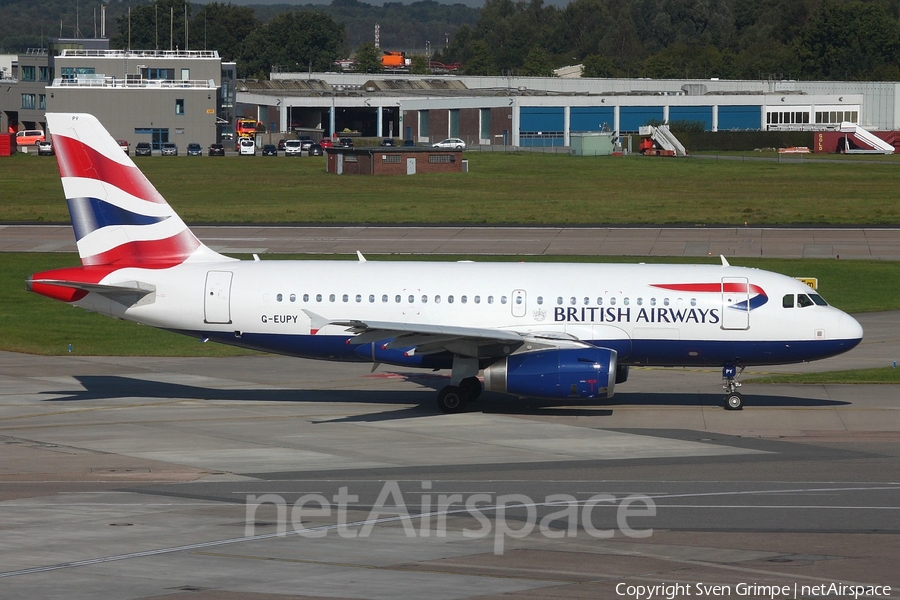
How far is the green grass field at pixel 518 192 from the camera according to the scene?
82688 millimetres

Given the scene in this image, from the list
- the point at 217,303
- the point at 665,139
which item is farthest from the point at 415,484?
the point at 665,139

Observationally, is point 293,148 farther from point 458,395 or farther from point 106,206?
point 458,395

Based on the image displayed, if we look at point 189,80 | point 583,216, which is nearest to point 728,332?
point 583,216

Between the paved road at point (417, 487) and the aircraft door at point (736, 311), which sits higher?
the aircraft door at point (736, 311)

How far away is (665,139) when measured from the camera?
511ft

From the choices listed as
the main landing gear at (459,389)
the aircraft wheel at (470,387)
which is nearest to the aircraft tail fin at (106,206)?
the main landing gear at (459,389)

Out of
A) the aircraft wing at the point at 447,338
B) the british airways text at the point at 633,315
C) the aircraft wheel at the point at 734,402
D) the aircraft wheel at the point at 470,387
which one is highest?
the british airways text at the point at 633,315

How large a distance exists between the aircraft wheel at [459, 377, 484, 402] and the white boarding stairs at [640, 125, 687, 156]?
408 feet

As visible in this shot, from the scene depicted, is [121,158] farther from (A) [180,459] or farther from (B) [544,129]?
(B) [544,129]

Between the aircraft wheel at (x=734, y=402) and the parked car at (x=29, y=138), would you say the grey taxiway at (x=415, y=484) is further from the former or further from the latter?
the parked car at (x=29, y=138)

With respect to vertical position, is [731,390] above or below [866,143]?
below

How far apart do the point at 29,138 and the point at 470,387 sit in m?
140

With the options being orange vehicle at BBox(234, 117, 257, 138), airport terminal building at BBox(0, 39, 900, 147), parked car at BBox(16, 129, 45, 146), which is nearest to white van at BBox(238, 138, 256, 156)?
airport terminal building at BBox(0, 39, 900, 147)

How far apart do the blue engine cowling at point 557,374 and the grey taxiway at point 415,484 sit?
3.38ft
